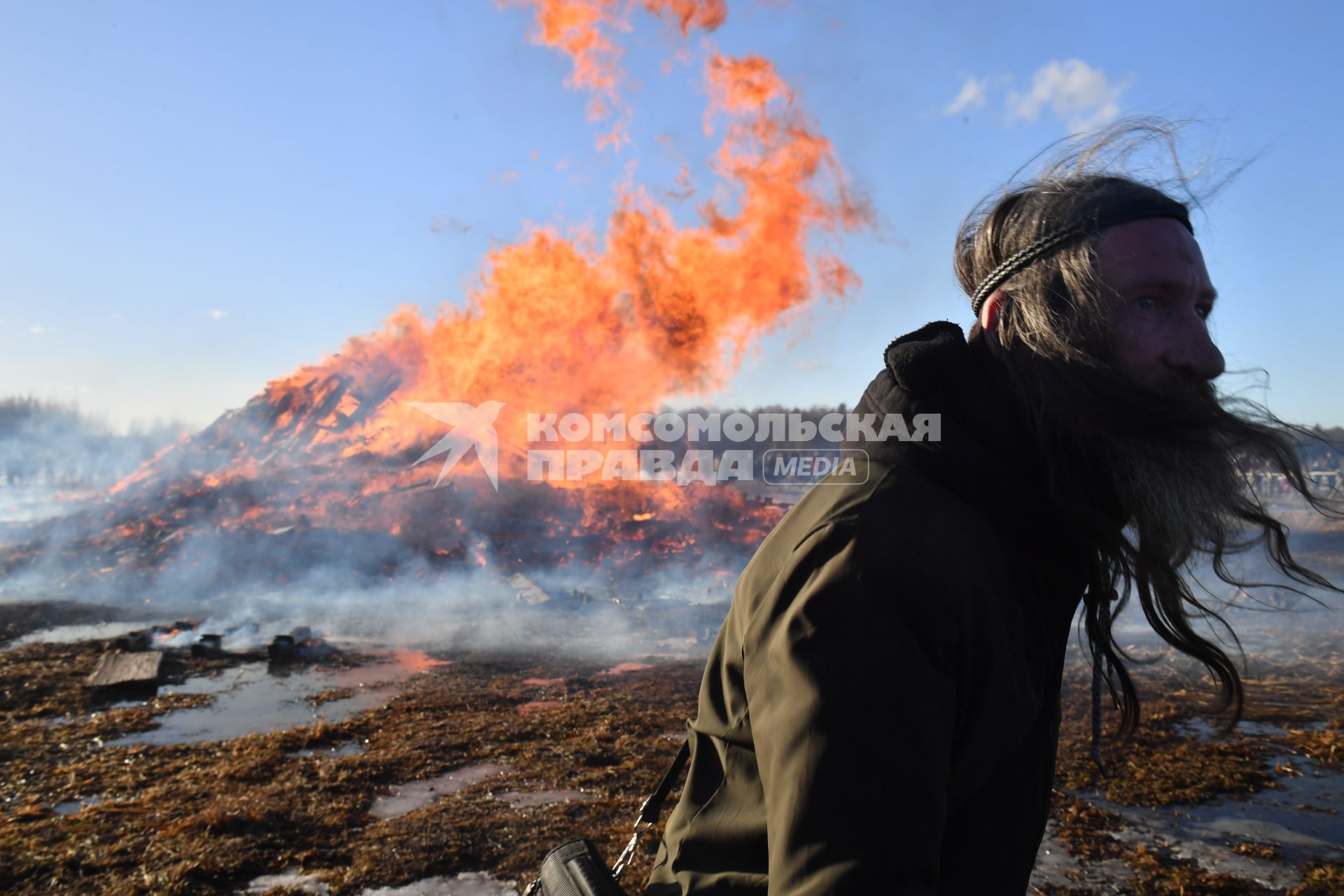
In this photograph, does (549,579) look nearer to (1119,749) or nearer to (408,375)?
(408,375)

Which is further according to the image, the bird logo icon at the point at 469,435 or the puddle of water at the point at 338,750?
the bird logo icon at the point at 469,435

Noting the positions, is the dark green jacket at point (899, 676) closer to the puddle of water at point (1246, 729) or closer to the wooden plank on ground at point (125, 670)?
the puddle of water at point (1246, 729)

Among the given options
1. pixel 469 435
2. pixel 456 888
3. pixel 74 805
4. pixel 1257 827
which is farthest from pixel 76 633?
pixel 1257 827

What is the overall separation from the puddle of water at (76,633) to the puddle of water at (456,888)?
10.4 metres

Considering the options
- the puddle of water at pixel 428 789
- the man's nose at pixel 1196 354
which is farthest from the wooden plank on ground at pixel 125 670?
the man's nose at pixel 1196 354

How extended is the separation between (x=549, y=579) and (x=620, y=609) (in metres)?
3.35

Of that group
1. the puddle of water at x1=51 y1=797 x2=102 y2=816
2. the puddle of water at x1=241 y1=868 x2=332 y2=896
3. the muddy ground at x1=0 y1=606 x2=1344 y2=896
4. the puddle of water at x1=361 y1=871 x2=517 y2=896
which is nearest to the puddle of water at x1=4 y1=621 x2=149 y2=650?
the muddy ground at x1=0 y1=606 x2=1344 y2=896

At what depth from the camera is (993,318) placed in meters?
1.56

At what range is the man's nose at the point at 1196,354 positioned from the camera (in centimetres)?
137

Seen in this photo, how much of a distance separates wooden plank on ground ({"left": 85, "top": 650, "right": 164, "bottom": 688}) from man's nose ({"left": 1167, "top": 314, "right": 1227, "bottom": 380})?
1086cm

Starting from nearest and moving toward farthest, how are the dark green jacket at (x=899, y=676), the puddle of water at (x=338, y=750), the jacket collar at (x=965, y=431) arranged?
the dark green jacket at (x=899, y=676)
the jacket collar at (x=965, y=431)
the puddle of water at (x=338, y=750)

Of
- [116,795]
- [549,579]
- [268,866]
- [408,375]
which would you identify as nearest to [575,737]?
[268,866]

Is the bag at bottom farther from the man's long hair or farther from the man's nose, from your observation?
the man's nose

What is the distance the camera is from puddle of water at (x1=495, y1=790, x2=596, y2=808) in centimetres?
556
